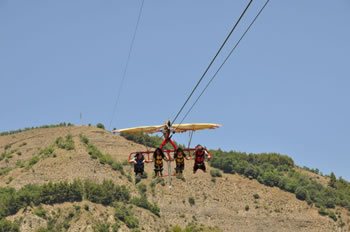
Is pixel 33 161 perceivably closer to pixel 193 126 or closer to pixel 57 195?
pixel 57 195

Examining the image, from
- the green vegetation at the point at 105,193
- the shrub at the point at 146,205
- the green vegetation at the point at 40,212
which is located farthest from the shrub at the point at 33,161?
the shrub at the point at 146,205

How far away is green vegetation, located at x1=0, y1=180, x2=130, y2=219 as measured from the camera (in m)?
133

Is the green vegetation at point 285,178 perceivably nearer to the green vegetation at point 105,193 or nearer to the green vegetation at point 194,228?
the green vegetation at point 194,228

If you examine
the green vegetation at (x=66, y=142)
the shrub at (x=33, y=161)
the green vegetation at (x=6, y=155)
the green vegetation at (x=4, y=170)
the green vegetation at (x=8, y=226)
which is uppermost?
the green vegetation at (x=66, y=142)

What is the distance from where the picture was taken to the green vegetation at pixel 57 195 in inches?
5221

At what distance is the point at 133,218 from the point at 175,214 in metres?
13.4

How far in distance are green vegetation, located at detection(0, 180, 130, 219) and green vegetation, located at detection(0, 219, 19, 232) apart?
5.72 metres

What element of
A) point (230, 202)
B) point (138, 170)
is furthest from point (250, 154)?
point (138, 170)

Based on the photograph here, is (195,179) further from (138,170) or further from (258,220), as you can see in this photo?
(138,170)

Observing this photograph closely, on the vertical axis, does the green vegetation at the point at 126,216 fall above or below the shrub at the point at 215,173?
below

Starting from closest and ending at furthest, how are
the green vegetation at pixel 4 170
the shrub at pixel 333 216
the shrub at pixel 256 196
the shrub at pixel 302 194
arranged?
the shrub at pixel 333 216 < the green vegetation at pixel 4 170 < the shrub at pixel 256 196 < the shrub at pixel 302 194

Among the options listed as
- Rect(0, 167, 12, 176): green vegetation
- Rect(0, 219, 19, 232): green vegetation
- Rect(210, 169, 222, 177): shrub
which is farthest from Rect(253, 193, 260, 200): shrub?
Rect(0, 219, 19, 232): green vegetation

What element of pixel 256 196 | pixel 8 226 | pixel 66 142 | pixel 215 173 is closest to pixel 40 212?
pixel 8 226

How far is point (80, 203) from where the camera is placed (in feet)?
443
